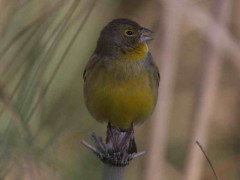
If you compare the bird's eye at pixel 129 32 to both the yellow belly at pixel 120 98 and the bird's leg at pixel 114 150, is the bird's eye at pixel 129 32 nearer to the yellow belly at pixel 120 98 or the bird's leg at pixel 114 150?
the yellow belly at pixel 120 98

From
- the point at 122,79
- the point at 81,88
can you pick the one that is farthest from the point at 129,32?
the point at 81,88

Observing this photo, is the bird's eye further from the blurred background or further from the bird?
the blurred background

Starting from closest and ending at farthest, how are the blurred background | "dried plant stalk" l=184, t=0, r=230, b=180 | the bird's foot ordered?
1. the bird's foot
2. the blurred background
3. "dried plant stalk" l=184, t=0, r=230, b=180

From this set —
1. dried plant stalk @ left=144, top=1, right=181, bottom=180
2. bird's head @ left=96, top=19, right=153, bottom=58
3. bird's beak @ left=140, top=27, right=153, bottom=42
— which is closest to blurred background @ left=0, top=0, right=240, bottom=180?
dried plant stalk @ left=144, top=1, right=181, bottom=180

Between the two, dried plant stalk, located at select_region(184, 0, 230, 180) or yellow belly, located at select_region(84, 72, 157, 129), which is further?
dried plant stalk, located at select_region(184, 0, 230, 180)

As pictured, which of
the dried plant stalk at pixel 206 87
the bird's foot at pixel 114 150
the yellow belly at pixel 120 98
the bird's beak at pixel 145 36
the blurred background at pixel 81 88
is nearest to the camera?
the bird's foot at pixel 114 150

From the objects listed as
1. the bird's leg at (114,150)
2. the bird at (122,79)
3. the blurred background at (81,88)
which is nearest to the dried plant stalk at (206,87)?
the blurred background at (81,88)

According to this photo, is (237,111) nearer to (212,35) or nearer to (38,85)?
(212,35)

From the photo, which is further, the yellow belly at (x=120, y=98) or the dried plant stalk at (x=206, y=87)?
the dried plant stalk at (x=206, y=87)

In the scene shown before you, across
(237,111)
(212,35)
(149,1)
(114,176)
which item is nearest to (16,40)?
(114,176)
